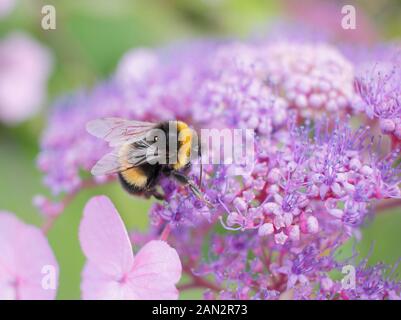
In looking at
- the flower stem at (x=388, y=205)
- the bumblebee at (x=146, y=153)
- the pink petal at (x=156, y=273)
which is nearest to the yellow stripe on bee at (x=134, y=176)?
the bumblebee at (x=146, y=153)

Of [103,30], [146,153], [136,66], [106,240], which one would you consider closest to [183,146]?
[146,153]

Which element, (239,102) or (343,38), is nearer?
(239,102)

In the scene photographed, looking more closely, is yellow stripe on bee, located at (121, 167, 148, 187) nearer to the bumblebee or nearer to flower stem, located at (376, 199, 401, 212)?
the bumblebee

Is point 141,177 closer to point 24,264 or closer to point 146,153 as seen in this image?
point 146,153

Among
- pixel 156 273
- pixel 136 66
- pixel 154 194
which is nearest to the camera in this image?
pixel 156 273

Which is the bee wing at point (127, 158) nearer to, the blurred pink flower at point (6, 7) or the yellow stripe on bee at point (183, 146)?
the yellow stripe on bee at point (183, 146)

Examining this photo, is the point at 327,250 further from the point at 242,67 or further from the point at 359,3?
the point at 359,3
